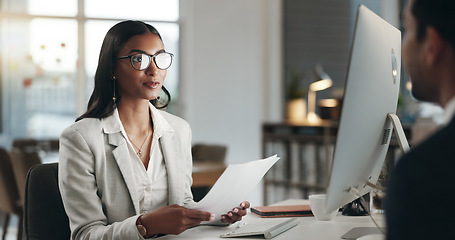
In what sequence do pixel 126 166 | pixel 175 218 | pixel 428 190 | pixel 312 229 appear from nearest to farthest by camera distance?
1. pixel 428 190
2. pixel 175 218
3. pixel 312 229
4. pixel 126 166

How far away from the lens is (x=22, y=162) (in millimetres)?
3650

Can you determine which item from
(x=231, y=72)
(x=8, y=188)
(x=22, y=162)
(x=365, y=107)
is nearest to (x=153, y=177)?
(x=365, y=107)

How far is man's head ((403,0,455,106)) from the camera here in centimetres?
89

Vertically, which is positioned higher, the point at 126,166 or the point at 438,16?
the point at 438,16

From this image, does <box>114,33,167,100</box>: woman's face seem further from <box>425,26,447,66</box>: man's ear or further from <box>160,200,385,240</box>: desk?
<box>425,26,447,66</box>: man's ear

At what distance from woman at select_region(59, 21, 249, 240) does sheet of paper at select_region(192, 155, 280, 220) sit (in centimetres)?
7

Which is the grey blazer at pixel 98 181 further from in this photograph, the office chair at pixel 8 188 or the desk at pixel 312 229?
the office chair at pixel 8 188

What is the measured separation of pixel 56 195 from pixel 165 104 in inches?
19.4

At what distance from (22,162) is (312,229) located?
8.47 ft

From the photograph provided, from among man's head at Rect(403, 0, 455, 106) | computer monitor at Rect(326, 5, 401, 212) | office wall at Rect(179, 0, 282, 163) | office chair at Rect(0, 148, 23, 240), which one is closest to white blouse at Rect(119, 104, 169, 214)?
computer monitor at Rect(326, 5, 401, 212)

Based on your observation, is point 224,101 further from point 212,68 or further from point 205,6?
point 205,6

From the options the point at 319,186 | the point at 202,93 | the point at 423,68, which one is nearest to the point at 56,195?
the point at 423,68

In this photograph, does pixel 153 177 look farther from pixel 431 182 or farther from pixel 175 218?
pixel 431 182

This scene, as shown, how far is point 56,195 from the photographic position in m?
1.82
